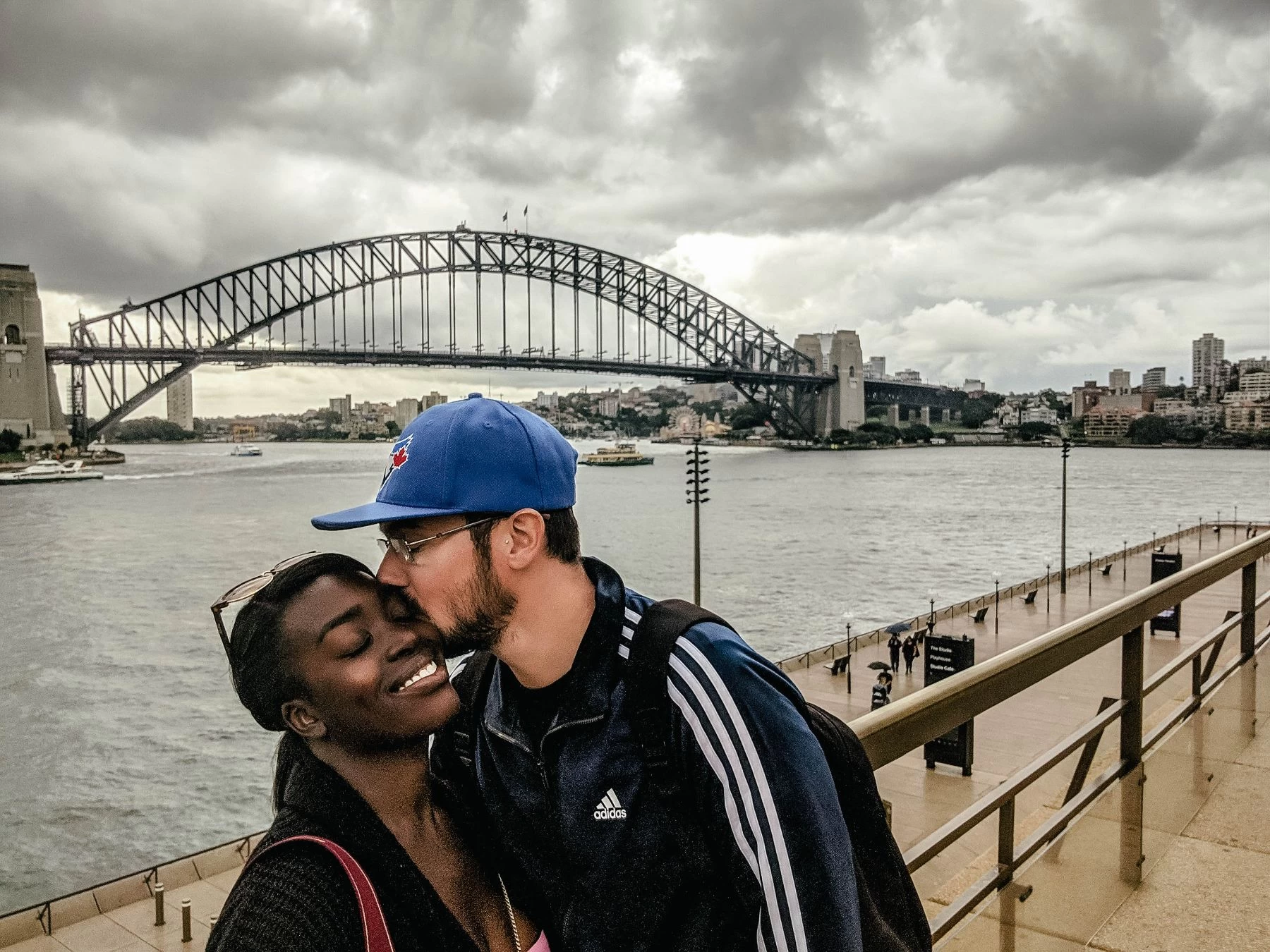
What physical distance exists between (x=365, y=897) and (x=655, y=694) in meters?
0.31

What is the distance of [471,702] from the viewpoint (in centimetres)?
114

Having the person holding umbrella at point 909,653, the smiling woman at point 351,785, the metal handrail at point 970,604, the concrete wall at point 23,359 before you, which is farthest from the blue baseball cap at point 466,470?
the concrete wall at point 23,359

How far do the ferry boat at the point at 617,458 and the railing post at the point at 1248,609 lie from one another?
80.4 metres

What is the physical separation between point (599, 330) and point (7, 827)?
57.8 metres

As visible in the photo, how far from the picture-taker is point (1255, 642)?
3.39 metres

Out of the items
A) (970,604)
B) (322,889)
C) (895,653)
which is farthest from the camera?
(970,604)

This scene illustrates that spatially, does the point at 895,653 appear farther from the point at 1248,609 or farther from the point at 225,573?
the point at 225,573

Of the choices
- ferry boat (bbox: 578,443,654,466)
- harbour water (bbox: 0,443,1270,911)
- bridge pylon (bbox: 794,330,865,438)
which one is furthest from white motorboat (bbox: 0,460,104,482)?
bridge pylon (bbox: 794,330,865,438)

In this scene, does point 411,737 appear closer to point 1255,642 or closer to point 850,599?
point 1255,642

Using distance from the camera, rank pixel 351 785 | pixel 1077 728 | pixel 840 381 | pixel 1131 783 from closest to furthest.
A: pixel 351 785 → pixel 1077 728 → pixel 1131 783 → pixel 840 381

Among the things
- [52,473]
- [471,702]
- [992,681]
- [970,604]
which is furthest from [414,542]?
[52,473]

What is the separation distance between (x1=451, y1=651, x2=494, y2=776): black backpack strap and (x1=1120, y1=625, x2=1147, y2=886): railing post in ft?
4.99

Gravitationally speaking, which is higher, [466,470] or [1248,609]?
[466,470]

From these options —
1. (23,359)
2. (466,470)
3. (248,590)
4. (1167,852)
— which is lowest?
(1167,852)
